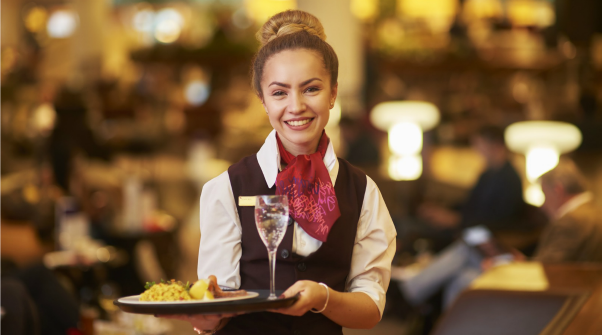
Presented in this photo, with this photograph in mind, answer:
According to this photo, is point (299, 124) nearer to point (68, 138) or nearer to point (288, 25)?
point (288, 25)

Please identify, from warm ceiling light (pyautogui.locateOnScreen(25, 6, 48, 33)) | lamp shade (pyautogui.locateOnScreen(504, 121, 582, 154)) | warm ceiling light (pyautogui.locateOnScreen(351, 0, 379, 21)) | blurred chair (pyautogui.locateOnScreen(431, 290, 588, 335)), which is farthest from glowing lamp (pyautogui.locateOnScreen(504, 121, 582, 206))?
warm ceiling light (pyautogui.locateOnScreen(25, 6, 48, 33))

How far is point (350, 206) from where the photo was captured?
1.45m

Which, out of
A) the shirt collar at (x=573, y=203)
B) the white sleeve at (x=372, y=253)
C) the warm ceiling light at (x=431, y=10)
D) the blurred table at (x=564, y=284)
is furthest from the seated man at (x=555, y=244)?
the warm ceiling light at (x=431, y=10)

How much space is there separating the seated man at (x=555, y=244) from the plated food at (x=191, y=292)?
10.4ft

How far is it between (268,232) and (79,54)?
13.5 metres

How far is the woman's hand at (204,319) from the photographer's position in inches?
50.4

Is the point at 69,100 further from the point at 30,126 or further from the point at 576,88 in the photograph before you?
the point at 576,88

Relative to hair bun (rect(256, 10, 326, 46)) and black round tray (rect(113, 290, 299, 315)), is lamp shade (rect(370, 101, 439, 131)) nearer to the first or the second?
hair bun (rect(256, 10, 326, 46))

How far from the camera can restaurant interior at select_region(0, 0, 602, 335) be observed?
12.0 ft

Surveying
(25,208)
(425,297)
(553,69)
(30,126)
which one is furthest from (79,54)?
(425,297)

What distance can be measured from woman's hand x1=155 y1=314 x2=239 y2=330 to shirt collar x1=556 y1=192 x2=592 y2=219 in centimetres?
331

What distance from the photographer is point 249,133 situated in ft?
34.4

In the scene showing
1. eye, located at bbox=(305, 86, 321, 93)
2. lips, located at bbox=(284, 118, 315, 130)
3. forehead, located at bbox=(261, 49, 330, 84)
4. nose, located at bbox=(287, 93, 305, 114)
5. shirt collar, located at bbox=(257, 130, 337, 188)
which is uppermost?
forehead, located at bbox=(261, 49, 330, 84)

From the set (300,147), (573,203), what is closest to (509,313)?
(573,203)
